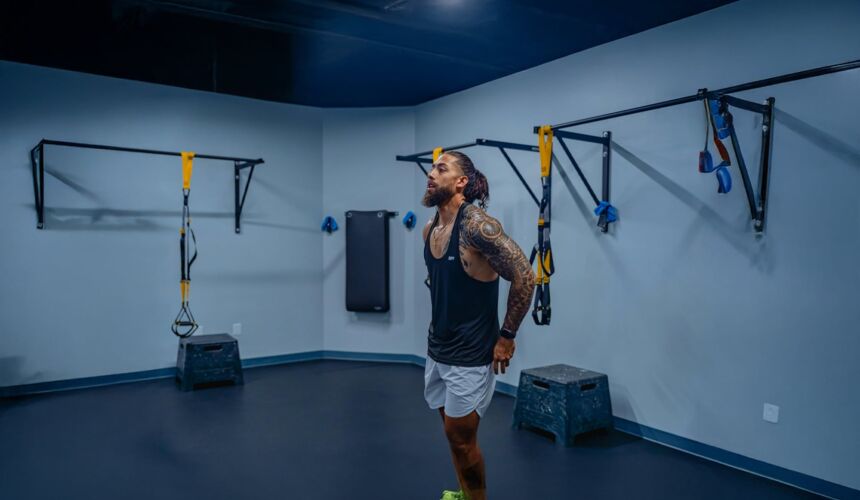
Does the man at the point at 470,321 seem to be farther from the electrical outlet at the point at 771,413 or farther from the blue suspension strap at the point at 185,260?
the blue suspension strap at the point at 185,260

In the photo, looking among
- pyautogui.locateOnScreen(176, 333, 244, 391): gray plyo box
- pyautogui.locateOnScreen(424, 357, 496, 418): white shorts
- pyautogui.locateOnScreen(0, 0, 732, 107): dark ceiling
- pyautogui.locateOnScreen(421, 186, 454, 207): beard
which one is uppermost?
pyautogui.locateOnScreen(0, 0, 732, 107): dark ceiling

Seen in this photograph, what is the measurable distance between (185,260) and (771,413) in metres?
4.49

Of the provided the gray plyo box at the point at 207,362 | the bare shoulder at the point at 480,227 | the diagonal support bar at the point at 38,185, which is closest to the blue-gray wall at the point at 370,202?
the gray plyo box at the point at 207,362

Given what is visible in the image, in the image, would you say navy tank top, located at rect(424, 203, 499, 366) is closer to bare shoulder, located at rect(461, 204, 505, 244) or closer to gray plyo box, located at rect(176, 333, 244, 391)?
bare shoulder, located at rect(461, 204, 505, 244)

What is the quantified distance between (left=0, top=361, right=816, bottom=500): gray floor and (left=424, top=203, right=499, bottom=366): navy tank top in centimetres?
89

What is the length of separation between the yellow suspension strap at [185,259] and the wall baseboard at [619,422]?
488 mm

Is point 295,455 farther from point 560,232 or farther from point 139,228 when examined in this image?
point 139,228

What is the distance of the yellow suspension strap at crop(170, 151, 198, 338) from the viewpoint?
4.43 metres

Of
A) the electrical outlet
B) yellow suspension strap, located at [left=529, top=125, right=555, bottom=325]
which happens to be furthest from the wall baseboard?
yellow suspension strap, located at [left=529, top=125, right=555, bottom=325]

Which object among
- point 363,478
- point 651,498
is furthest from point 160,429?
point 651,498

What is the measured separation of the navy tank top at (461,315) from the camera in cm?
222

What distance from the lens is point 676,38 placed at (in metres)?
3.39

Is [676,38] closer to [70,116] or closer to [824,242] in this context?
[824,242]

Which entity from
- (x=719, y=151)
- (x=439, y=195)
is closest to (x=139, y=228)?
(x=439, y=195)
